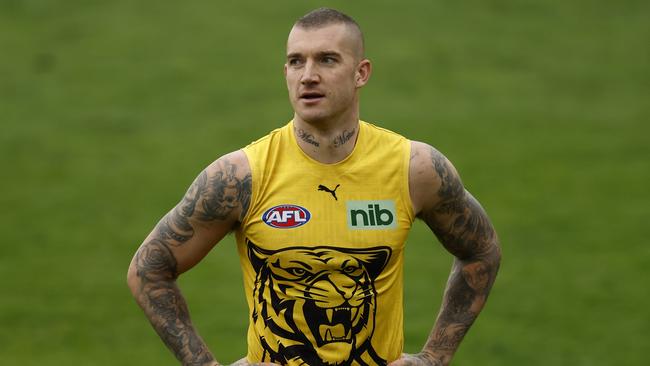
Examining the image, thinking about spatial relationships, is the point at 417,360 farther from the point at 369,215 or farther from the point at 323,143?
the point at 323,143

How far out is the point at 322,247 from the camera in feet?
19.8

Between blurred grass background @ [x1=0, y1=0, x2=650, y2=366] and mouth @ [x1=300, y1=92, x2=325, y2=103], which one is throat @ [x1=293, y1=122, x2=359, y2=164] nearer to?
mouth @ [x1=300, y1=92, x2=325, y2=103]

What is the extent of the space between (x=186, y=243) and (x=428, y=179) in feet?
4.07

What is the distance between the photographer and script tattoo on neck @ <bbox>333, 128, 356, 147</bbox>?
6.18 m

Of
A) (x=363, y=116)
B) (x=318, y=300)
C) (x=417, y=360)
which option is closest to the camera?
(x=318, y=300)

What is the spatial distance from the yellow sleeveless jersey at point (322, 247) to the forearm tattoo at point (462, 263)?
353 millimetres

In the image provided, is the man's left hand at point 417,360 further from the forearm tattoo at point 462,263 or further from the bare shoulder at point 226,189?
the bare shoulder at point 226,189

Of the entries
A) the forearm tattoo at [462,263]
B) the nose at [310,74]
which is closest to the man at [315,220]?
the nose at [310,74]

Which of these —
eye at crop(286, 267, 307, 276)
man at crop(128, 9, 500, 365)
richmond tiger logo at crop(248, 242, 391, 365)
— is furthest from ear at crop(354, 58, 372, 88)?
eye at crop(286, 267, 307, 276)

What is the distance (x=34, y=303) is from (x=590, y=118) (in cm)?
987

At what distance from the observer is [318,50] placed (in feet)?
19.9

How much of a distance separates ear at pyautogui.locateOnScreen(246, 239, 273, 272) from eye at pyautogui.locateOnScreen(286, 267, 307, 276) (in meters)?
0.13

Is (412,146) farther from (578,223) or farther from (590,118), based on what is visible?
(590,118)

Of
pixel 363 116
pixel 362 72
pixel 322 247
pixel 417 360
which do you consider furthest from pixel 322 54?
pixel 363 116
